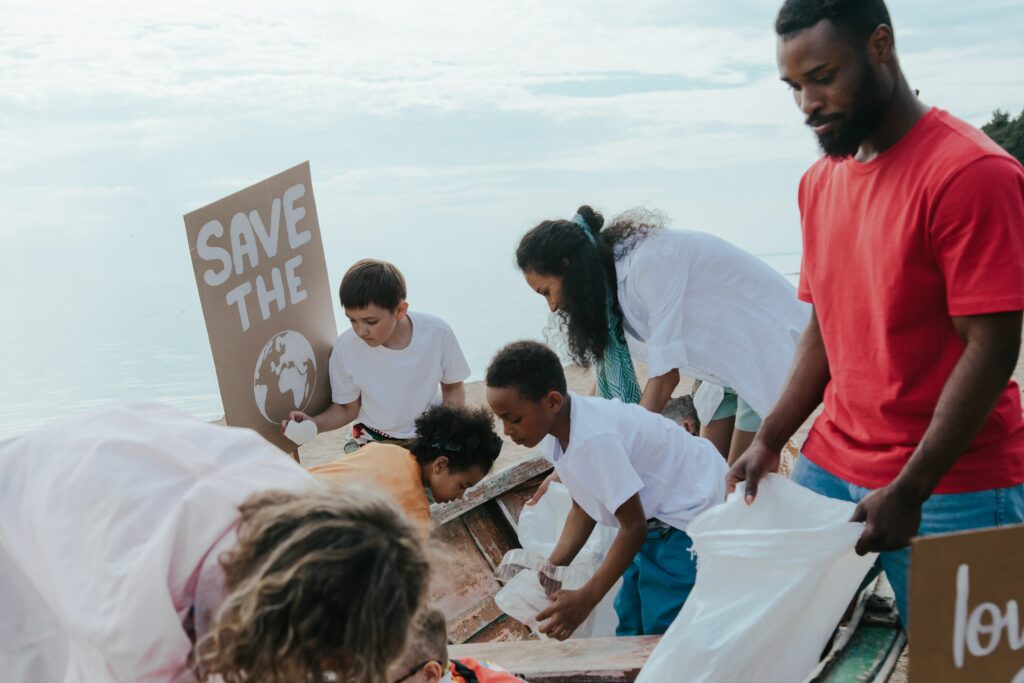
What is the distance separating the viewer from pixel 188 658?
154 cm

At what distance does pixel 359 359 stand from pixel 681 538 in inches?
70.8

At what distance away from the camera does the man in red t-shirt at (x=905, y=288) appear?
1.85 meters

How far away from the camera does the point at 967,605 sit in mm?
1668

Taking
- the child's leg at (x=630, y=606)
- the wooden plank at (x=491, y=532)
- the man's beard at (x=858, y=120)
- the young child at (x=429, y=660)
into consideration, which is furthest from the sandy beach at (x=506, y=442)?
the man's beard at (x=858, y=120)

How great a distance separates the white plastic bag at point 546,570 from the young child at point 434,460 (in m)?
0.33

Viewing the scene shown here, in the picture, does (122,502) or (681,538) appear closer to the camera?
(122,502)

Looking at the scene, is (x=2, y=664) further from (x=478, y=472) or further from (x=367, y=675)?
(x=478, y=472)

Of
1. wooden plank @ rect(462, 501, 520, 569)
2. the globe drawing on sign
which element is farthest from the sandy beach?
the globe drawing on sign

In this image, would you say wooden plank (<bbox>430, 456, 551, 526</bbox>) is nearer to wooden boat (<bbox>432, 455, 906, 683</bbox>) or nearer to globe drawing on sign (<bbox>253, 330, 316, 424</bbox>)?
wooden boat (<bbox>432, 455, 906, 683</bbox>)

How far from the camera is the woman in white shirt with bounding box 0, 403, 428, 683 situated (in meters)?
1.36

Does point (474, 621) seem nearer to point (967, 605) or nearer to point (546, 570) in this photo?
point (546, 570)

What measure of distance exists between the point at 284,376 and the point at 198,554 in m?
2.90

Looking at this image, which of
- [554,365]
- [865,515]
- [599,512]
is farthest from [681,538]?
[865,515]

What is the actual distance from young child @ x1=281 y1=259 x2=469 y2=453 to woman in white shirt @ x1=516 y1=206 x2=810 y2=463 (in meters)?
0.86
